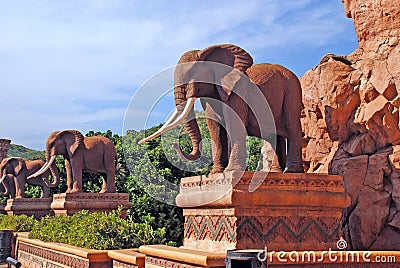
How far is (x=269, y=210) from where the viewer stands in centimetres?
665

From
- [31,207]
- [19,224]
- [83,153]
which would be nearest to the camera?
[83,153]

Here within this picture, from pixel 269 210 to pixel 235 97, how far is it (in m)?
1.61

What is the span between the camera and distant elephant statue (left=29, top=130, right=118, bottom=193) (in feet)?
51.2

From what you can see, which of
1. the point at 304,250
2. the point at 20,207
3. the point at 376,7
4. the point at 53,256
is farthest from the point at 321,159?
the point at 20,207

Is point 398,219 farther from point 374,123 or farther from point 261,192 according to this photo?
point 261,192

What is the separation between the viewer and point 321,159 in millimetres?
9836

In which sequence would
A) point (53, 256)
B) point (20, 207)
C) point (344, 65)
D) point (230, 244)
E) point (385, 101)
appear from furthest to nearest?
point (20, 207), point (53, 256), point (344, 65), point (385, 101), point (230, 244)

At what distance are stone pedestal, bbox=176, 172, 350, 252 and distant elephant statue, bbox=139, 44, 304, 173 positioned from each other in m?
0.66

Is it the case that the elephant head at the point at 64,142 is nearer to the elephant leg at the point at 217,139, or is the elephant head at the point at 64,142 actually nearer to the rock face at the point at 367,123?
the rock face at the point at 367,123

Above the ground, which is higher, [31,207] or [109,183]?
[109,183]

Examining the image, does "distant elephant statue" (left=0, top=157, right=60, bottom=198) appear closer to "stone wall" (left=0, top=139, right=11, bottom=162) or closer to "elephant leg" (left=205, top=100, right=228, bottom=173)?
"stone wall" (left=0, top=139, right=11, bottom=162)

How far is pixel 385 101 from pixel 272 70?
2.21 meters

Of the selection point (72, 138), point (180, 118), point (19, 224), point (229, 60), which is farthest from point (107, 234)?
point (19, 224)

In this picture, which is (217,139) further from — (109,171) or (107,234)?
(109,171)
